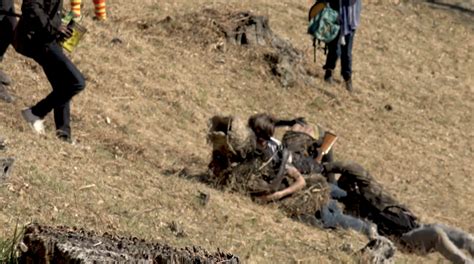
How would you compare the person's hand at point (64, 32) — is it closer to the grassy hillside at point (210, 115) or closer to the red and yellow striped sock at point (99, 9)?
the grassy hillside at point (210, 115)

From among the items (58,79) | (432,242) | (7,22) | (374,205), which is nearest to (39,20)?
(58,79)

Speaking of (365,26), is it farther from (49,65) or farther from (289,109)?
(49,65)

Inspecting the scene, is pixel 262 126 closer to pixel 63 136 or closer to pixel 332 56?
pixel 63 136

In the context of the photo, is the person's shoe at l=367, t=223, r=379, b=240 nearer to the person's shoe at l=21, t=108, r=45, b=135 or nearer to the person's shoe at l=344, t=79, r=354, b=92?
the person's shoe at l=21, t=108, r=45, b=135

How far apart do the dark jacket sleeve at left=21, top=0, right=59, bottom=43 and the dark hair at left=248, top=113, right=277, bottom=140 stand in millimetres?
1792

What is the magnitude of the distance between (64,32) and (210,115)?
4.36 meters

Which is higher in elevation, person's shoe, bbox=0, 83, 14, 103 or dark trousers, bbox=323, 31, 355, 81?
person's shoe, bbox=0, 83, 14, 103

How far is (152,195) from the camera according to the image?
25.9 ft

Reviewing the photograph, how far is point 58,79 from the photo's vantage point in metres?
8.58

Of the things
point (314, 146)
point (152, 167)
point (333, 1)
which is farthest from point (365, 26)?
point (152, 167)

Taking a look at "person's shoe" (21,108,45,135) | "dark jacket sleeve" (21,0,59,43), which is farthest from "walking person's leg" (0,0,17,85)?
"dark jacket sleeve" (21,0,59,43)

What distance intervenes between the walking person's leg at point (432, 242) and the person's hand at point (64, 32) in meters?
3.11

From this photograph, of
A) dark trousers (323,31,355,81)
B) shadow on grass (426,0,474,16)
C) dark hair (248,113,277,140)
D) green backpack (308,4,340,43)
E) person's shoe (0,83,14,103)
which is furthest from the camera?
shadow on grass (426,0,474,16)

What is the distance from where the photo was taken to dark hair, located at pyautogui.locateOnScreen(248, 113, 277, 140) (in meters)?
9.10
